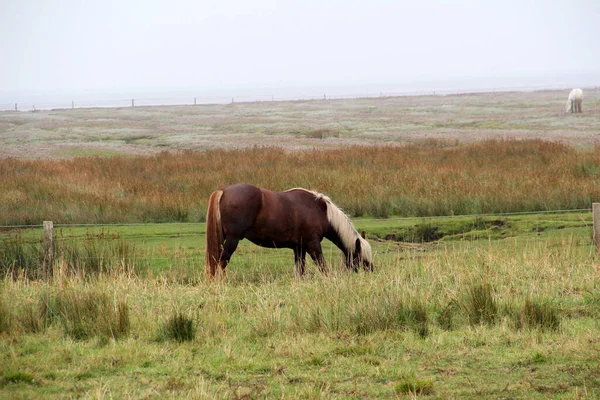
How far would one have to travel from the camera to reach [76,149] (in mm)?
36844

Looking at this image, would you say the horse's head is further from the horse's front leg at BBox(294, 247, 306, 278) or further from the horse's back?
the horse's back

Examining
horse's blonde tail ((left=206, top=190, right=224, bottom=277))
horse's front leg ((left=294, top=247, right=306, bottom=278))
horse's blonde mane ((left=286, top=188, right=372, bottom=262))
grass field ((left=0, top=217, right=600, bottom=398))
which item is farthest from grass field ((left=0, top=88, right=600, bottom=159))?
grass field ((left=0, top=217, right=600, bottom=398))

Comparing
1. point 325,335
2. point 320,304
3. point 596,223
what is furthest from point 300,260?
point 596,223

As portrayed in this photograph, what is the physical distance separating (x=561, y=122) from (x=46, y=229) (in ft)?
132

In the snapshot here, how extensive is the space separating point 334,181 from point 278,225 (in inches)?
357

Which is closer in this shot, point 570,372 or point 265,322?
point 570,372

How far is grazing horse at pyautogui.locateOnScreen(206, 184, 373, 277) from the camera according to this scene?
39.0 feet

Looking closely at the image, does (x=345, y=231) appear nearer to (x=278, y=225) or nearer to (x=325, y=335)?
(x=278, y=225)

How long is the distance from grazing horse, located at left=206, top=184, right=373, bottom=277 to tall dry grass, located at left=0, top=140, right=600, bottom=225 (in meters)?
5.96

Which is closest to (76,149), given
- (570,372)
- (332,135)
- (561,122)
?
(332,135)

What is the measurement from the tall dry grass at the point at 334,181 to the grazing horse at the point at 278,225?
596 cm

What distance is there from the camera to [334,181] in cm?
2119

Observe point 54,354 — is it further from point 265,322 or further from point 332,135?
point 332,135

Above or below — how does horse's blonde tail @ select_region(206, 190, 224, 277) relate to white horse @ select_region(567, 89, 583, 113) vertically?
below
